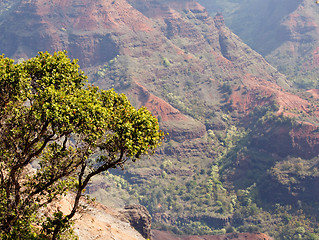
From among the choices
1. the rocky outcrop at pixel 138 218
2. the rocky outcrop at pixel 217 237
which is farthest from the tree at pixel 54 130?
the rocky outcrop at pixel 217 237

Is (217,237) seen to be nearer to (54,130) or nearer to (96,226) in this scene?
(96,226)

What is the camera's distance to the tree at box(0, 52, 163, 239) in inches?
870

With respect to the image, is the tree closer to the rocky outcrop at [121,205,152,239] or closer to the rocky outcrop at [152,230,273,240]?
the rocky outcrop at [121,205,152,239]

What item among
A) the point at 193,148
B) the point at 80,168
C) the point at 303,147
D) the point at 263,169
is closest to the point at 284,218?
the point at 263,169

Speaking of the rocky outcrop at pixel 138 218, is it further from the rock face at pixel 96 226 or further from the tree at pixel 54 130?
the tree at pixel 54 130

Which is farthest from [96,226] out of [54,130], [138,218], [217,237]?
[217,237]

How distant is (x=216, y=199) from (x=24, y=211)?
150 meters

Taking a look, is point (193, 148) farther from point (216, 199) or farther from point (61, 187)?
point (61, 187)

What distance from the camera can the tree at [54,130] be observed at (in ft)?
72.5

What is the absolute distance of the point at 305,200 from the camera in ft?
481

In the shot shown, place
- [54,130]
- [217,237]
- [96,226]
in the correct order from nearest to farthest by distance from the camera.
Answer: [54,130] → [96,226] → [217,237]

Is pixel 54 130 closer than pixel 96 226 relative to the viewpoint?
Yes

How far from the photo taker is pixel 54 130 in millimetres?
22578

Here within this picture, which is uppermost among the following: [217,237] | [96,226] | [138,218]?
[96,226]
